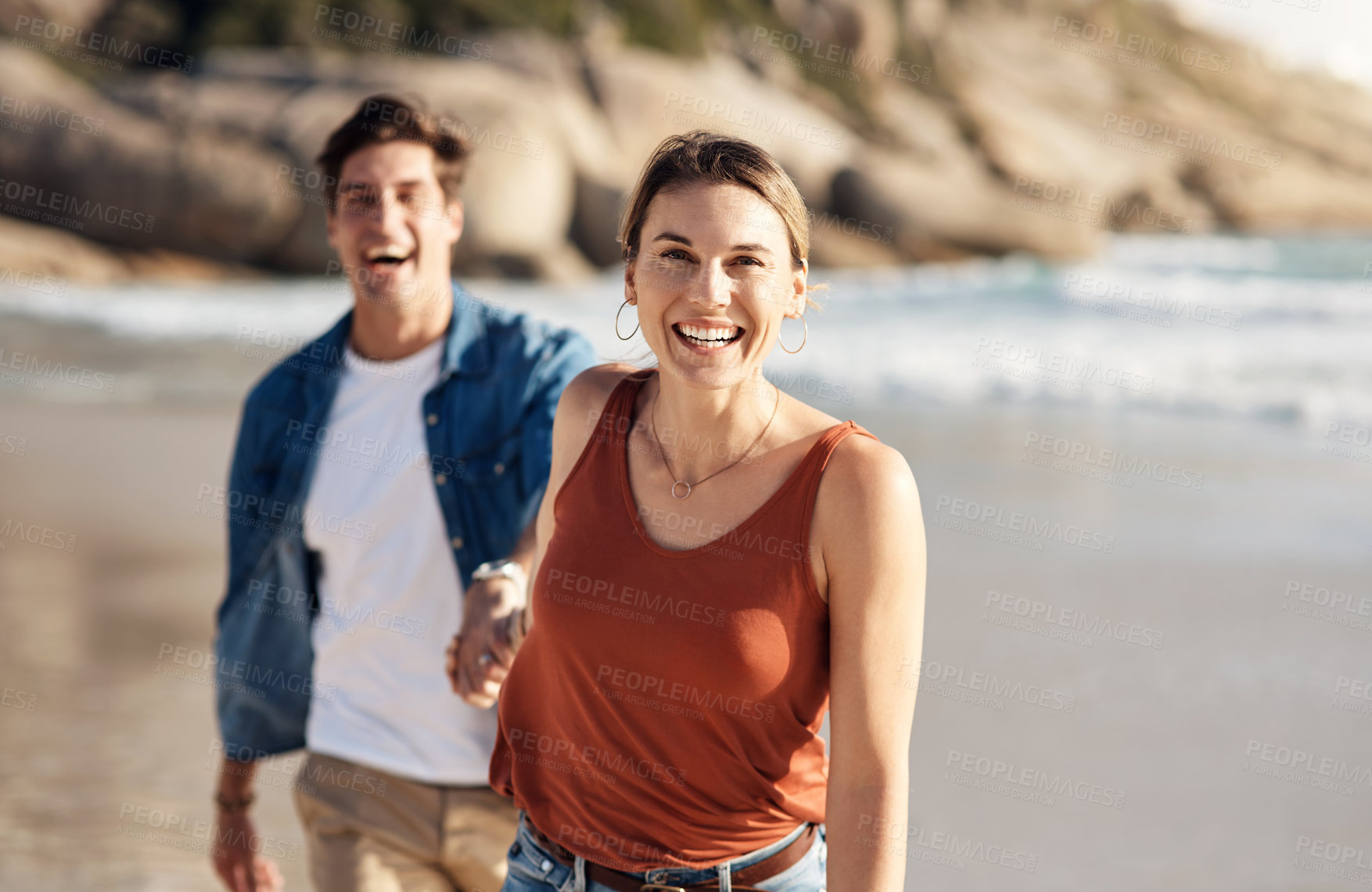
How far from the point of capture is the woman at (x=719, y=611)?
5.30 ft

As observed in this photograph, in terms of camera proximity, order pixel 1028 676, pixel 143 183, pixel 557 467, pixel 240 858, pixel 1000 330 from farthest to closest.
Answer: pixel 143 183 → pixel 1000 330 → pixel 1028 676 → pixel 240 858 → pixel 557 467

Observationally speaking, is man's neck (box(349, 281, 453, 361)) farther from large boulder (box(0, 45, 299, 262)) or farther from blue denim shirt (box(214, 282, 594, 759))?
large boulder (box(0, 45, 299, 262))

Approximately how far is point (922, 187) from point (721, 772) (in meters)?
27.5

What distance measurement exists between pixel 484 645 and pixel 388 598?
43 centimetres

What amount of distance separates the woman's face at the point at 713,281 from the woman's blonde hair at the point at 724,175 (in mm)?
13

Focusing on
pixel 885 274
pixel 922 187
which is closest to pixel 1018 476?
pixel 885 274

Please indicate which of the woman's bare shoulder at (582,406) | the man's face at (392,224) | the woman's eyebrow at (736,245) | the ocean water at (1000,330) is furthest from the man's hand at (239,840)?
the ocean water at (1000,330)

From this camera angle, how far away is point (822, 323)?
18219 millimetres

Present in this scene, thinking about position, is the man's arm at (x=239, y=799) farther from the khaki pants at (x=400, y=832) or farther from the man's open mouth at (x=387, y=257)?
the man's open mouth at (x=387, y=257)

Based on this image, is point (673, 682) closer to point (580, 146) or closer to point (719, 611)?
point (719, 611)

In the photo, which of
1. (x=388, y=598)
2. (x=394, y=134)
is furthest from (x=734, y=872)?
(x=394, y=134)

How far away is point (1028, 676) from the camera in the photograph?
5.06 m

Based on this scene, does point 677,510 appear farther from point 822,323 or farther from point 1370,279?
point 1370,279

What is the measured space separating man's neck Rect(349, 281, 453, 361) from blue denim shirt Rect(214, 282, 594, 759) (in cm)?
4
